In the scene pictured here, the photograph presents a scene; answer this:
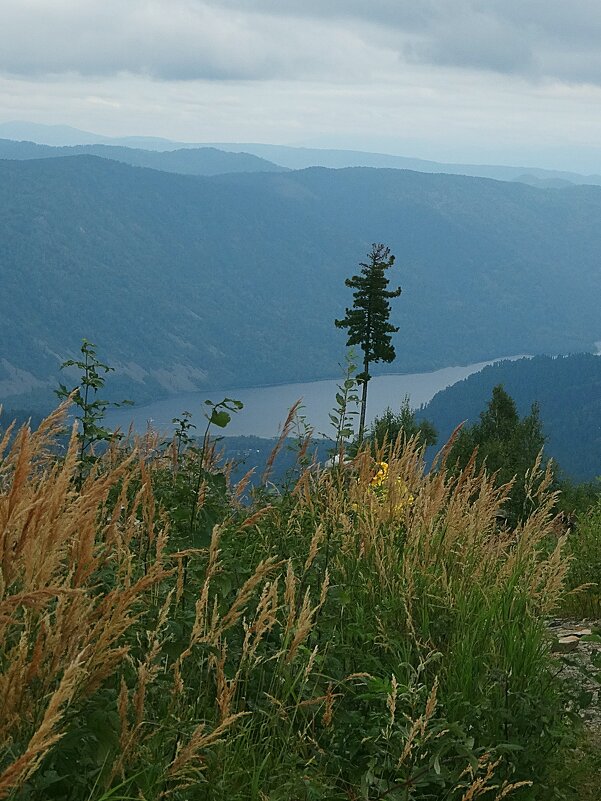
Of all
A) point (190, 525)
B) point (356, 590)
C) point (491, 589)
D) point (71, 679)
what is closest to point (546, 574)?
point (491, 589)

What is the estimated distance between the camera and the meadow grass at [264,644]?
7.91 feet

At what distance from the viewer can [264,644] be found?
365 cm

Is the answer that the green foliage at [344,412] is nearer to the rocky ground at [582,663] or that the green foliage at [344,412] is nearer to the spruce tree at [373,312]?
the rocky ground at [582,663]

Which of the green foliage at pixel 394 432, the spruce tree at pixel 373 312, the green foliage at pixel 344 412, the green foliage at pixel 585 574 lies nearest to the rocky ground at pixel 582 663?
the green foliage at pixel 585 574

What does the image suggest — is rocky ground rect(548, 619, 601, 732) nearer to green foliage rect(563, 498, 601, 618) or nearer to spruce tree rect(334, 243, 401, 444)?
green foliage rect(563, 498, 601, 618)

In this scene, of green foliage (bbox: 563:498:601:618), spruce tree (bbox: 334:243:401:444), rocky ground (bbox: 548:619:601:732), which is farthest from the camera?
spruce tree (bbox: 334:243:401:444)

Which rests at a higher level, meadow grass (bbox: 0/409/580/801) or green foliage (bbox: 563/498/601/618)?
meadow grass (bbox: 0/409/580/801)

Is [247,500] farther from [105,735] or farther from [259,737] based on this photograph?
[105,735]

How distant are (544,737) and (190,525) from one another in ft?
5.99

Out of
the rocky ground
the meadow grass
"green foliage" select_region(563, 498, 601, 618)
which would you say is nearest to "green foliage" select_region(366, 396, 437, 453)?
the meadow grass

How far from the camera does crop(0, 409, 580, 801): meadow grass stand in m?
2.41

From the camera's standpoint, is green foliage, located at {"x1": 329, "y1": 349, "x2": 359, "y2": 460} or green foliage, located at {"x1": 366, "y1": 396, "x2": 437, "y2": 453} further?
green foliage, located at {"x1": 329, "y1": 349, "x2": 359, "y2": 460}

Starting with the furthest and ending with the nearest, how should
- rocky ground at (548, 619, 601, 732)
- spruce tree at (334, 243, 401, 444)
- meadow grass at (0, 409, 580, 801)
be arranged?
spruce tree at (334, 243, 401, 444), rocky ground at (548, 619, 601, 732), meadow grass at (0, 409, 580, 801)

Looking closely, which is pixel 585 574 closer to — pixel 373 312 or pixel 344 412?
pixel 344 412
